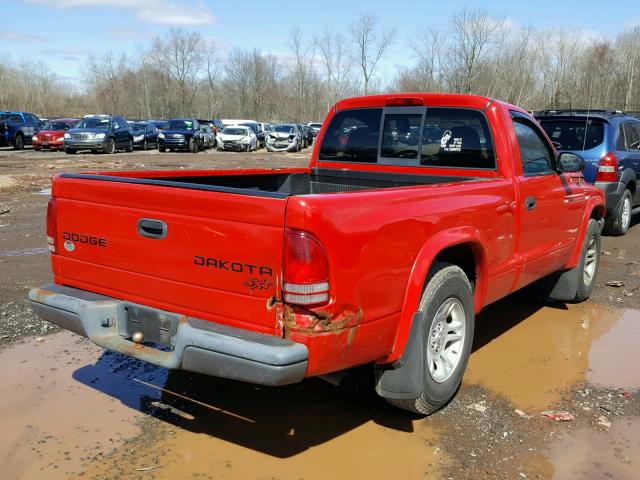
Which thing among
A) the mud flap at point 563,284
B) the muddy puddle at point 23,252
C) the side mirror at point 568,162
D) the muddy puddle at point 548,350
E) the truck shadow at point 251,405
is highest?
the side mirror at point 568,162

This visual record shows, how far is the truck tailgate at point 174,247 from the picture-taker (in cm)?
276

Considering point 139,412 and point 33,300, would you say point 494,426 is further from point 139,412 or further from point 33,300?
point 33,300

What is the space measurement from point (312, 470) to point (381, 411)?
0.82 metres

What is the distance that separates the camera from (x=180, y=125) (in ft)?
109

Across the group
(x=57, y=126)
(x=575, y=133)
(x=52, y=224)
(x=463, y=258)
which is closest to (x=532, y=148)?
(x=463, y=258)

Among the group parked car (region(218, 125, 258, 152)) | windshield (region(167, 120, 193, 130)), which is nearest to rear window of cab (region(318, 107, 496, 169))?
windshield (region(167, 120, 193, 130))

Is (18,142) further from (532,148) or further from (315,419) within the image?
(315,419)

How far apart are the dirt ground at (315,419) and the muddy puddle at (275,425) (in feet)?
0.03

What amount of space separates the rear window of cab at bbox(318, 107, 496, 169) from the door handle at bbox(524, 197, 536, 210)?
0.37 m

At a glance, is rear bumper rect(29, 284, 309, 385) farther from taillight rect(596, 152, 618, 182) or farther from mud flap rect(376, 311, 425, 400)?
taillight rect(596, 152, 618, 182)

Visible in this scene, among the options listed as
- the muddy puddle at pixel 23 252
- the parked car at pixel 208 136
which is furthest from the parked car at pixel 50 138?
the muddy puddle at pixel 23 252

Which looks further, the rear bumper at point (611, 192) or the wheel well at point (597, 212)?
the rear bumper at point (611, 192)

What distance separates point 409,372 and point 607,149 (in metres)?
7.11

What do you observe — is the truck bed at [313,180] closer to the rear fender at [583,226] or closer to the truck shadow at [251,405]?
the truck shadow at [251,405]
